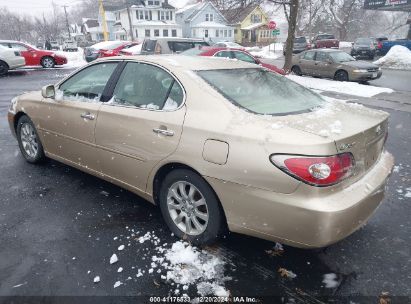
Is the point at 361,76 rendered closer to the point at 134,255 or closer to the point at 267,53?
the point at 134,255

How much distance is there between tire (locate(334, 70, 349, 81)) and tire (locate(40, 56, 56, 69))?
629 inches

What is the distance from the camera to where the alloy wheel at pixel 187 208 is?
2914 mm

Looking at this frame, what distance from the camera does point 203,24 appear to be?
5641cm

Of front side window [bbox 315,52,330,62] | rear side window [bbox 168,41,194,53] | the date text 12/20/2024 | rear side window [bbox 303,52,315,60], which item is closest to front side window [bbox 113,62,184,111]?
the date text 12/20/2024

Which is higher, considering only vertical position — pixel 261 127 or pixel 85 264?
pixel 261 127

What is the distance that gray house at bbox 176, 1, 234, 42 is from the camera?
56.5m

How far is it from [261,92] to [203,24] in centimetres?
5705

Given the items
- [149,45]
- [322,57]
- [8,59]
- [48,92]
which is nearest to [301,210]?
[48,92]

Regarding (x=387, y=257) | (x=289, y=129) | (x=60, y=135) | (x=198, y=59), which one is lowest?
(x=387, y=257)

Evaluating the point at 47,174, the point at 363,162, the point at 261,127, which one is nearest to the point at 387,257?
the point at 363,162

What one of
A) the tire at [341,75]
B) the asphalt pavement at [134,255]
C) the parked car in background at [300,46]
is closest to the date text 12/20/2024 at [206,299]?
the asphalt pavement at [134,255]

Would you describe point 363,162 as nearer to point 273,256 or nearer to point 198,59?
point 273,256

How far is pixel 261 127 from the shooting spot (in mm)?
2520

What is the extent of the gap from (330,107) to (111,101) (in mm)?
2169
